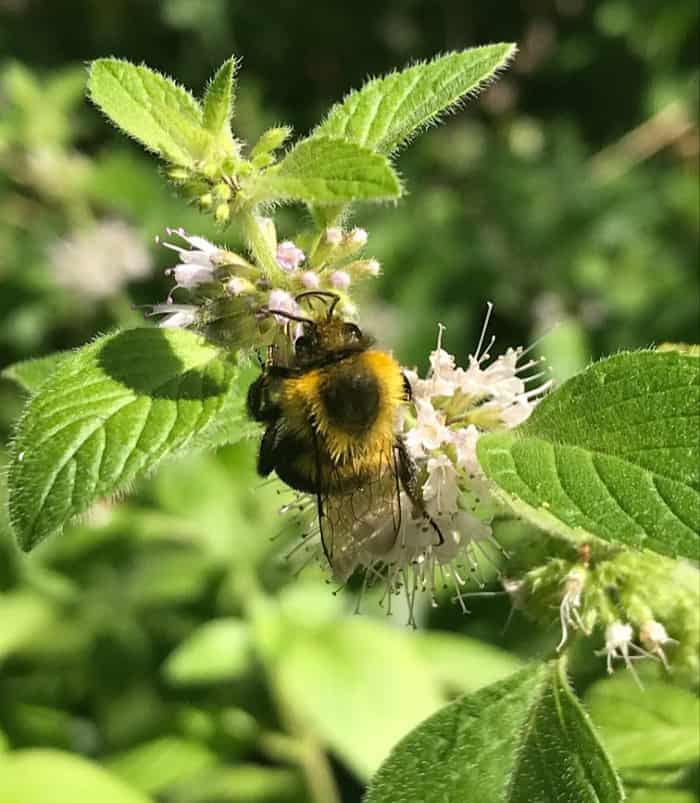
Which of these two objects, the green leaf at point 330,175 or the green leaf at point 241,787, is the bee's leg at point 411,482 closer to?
the green leaf at point 330,175

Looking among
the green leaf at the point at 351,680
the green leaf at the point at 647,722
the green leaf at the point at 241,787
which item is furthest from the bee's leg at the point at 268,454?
the green leaf at the point at 241,787

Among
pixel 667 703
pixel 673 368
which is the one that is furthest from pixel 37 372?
pixel 667 703

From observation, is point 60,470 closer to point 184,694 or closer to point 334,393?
point 334,393

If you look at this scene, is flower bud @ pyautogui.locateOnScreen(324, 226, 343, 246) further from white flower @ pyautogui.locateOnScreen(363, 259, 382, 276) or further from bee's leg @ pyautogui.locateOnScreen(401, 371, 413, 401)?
bee's leg @ pyautogui.locateOnScreen(401, 371, 413, 401)

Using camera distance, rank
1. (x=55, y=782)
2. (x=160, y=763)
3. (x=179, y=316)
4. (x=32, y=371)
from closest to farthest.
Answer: (x=179, y=316) < (x=32, y=371) < (x=55, y=782) < (x=160, y=763)

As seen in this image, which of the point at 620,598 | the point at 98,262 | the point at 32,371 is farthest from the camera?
the point at 98,262

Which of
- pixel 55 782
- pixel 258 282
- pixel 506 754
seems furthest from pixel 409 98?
pixel 55 782

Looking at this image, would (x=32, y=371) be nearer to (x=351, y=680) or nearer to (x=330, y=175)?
(x=330, y=175)
